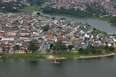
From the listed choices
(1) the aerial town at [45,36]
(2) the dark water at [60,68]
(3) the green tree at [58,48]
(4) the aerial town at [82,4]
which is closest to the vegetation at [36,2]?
(4) the aerial town at [82,4]

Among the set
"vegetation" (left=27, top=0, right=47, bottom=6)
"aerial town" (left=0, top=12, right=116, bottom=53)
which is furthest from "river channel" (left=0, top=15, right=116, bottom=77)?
"vegetation" (left=27, top=0, right=47, bottom=6)

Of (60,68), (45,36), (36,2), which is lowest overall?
(60,68)

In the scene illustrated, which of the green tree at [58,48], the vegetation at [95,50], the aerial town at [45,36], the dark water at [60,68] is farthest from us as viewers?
the aerial town at [45,36]

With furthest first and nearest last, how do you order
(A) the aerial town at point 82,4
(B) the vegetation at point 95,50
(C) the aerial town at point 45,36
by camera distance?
1. (A) the aerial town at point 82,4
2. (C) the aerial town at point 45,36
3. (B) the vegetation at point 95,50

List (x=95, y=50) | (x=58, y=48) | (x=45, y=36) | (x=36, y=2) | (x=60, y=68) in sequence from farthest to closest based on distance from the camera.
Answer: (x=36, y=2)
(x=45, y=36)
(x=95, y=50)
(x=58, y=48)
(x=60, y=68)

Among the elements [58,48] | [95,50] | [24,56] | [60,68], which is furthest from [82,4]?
[60,68]

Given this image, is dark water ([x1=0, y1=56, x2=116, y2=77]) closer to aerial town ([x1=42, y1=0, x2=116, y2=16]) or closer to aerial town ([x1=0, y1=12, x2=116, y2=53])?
aerial town ([x1=0, y1=12, x2=116, y2=53])

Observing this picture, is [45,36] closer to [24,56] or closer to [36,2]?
[24,56]

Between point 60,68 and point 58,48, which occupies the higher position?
point 58,48

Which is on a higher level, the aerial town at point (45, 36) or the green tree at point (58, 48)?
the aerial town at point (45, 36)

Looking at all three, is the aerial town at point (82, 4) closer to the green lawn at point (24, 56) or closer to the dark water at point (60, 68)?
the dark water at point (60, 68)
